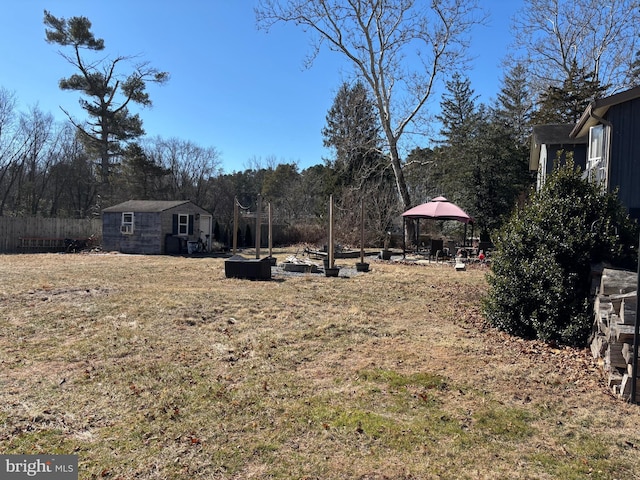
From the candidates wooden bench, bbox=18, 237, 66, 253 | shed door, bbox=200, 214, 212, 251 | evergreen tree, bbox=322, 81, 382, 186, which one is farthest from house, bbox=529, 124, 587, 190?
wooden bench, bbox=18, 237, 66, 253

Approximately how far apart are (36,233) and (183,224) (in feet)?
24.4

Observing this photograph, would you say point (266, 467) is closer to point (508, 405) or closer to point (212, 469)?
point (212, 469)

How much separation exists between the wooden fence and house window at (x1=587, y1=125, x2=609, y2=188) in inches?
857

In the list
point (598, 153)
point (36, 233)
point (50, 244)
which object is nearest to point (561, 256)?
point (598, 153)

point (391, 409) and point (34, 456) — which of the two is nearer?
point (34, 456)

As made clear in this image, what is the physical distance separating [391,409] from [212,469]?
4.63 feet

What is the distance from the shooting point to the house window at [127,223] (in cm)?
2014

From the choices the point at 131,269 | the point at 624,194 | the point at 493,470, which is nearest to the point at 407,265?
the point at 624,194

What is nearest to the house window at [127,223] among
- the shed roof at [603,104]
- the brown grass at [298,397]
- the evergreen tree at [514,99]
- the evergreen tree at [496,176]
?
the brown grass at [298,397]

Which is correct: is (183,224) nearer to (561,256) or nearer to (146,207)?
(146,207)

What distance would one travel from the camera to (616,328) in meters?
3.55

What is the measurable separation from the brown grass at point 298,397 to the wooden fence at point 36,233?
1703 cm

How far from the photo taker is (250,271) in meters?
10.1

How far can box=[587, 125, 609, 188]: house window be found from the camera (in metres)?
8.54
